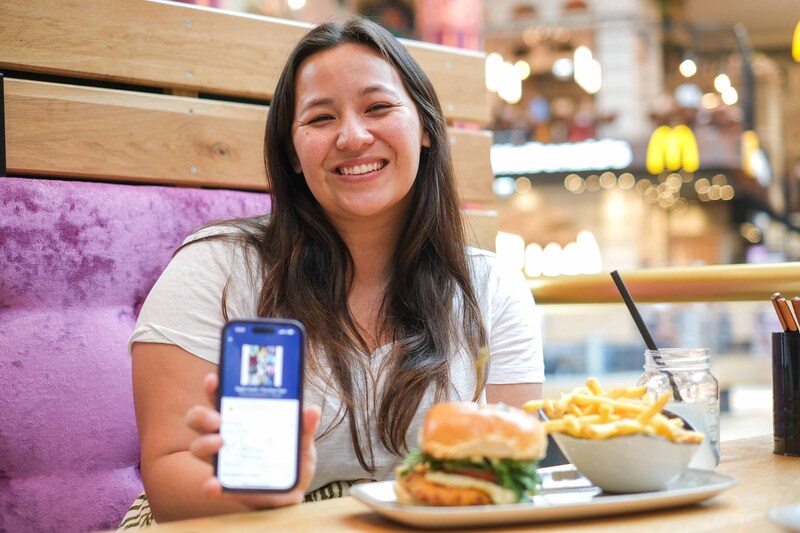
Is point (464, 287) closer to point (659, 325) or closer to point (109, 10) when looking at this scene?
point (109, 10)

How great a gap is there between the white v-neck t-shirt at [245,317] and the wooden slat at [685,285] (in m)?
0.50

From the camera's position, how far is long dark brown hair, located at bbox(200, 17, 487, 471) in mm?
1508

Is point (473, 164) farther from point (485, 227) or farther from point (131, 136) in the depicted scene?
point (131, 136)

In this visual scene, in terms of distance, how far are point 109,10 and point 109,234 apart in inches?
19.0

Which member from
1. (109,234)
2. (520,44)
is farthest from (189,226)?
Answer: (520,44)

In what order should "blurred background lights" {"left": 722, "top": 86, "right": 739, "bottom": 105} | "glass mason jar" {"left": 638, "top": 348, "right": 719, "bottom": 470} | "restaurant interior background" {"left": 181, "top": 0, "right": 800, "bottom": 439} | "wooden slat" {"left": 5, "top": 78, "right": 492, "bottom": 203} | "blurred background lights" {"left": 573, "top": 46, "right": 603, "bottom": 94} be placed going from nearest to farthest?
"glass mason jar" {"left": 638, "top": 348, "right": 719, "bottom": 470}, "wooden slat" {"left": 5, "top": 78, "right": 492, "bottom": 203}, "restaurant interior background" {"left": 181, "top": 0, "right": 800, "bottom": 439}, "blurred background lights" {"left": 573, "top": 46, "right": 603, "bottom": 94}, "blurred background lights" {"left": 722, "top": 86, "right": 739, "bottom": 105}

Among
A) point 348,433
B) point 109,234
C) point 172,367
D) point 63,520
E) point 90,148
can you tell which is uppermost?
point 90,148

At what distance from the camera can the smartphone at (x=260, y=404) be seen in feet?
3.03

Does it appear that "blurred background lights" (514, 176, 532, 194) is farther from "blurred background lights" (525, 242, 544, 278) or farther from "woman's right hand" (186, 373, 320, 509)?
"woman's right hand" (186, 373, 320, 509)

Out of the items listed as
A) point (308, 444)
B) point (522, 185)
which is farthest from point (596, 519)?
point (522, 185)

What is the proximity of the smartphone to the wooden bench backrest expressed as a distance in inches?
42.6

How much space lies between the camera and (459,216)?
5.96ft

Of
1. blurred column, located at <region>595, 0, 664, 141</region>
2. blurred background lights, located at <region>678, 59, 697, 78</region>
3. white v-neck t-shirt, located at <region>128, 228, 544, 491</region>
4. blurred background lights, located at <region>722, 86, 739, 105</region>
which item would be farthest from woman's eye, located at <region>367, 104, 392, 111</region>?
blurred background lights, located at <region>722, 86, 739, 105</region>

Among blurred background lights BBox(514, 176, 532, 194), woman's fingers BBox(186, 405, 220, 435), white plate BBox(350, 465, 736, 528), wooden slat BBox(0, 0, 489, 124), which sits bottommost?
white plate BBox(350, 465, 736, 528)
